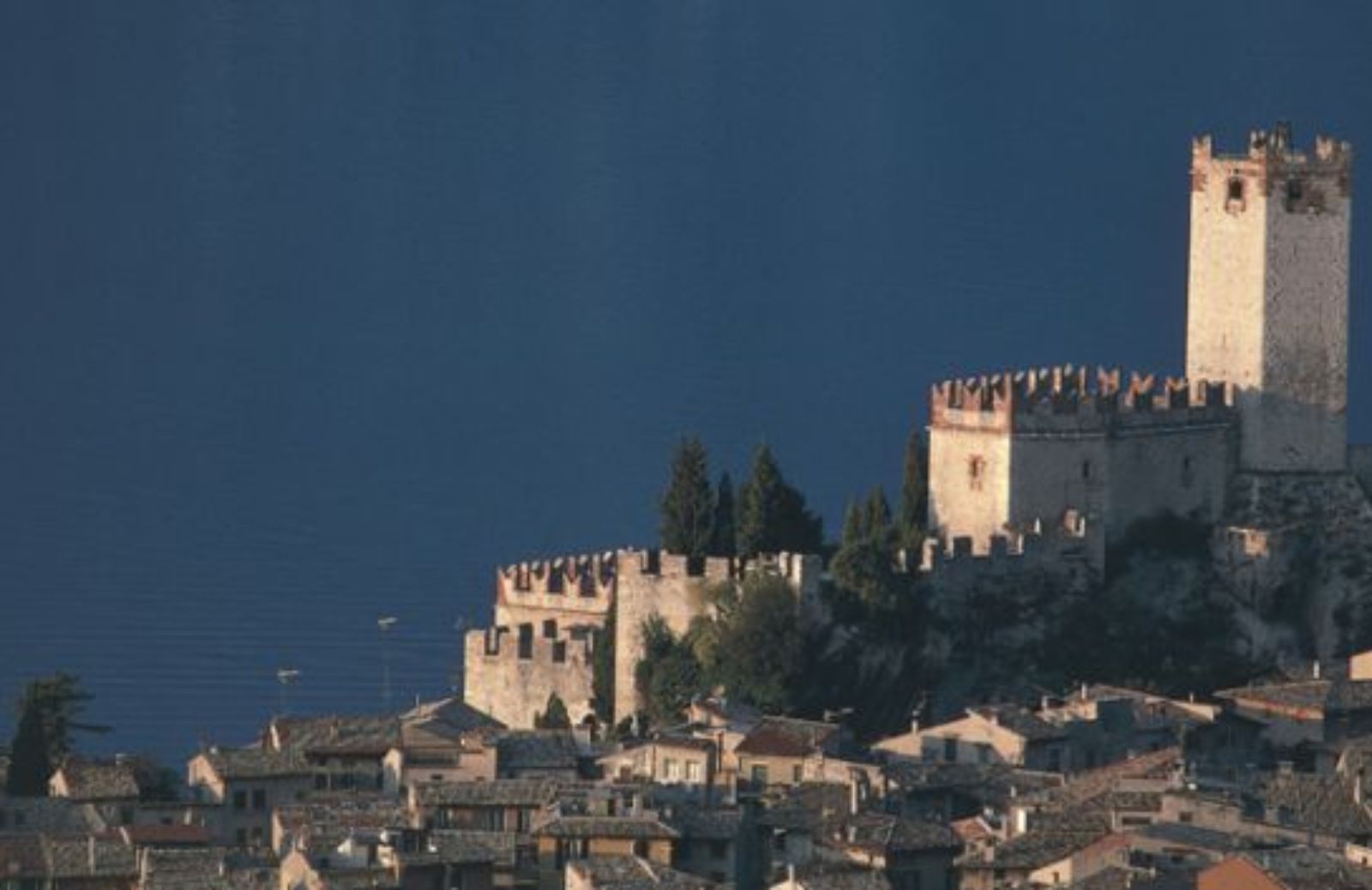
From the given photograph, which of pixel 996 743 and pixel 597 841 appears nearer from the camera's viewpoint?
pixel 597 841

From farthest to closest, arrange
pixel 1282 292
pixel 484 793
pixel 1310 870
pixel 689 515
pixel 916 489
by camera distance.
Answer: pixel 1282 292
pixel 916 489
pixel 689 515
pixel 484 793
pixel 1310 870

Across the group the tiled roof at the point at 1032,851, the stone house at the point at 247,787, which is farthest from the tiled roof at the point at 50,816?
the tiled roof at the point at 1032,851

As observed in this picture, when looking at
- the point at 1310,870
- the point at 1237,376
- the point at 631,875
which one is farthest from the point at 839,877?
the point at 1237,376

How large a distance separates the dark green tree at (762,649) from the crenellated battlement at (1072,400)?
174 inches

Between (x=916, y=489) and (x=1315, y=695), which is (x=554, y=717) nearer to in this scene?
(x=916, y=489)

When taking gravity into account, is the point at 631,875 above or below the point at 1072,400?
below

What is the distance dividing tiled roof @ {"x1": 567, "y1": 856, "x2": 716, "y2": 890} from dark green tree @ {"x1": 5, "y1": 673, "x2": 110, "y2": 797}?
8068 mm

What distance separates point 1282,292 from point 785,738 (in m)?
11.4

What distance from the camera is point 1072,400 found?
82.9 metres

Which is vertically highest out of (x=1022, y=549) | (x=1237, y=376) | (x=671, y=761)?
(x=1237, y=376)

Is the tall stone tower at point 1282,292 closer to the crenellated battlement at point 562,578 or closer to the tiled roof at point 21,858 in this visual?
the crenellated battlement at point 562,578

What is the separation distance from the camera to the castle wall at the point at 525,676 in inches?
3223

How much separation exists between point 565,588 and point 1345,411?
29.4ft

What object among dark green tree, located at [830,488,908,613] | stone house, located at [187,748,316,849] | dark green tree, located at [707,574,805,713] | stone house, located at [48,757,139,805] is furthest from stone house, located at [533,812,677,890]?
dark green tree, located at [830,488,908,613]
